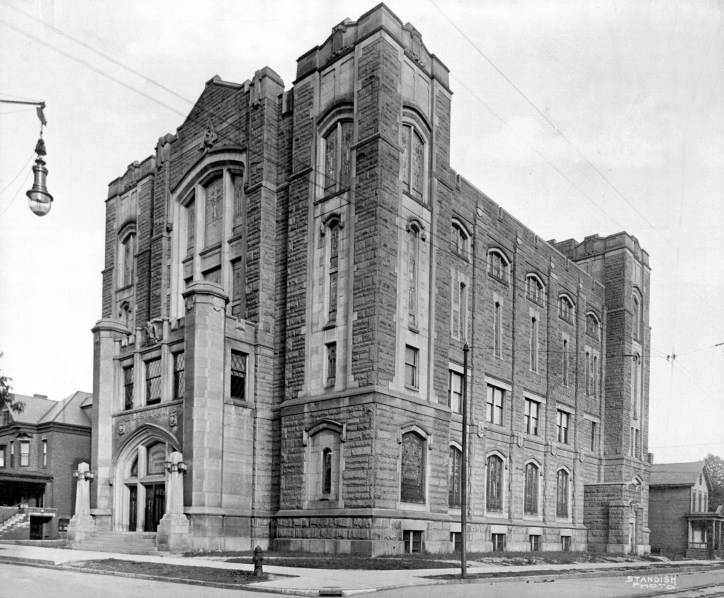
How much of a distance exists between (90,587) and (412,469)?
1632cm

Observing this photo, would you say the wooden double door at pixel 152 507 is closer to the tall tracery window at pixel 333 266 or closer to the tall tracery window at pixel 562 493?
the tall tracery window at pixel 333 266

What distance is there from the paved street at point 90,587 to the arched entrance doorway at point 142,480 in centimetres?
1230

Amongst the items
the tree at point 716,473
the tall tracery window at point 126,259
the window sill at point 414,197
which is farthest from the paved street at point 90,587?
the tree at point 716,473

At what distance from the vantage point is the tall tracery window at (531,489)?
144 ft

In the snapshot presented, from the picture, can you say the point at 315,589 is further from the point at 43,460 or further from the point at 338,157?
the point at 43,460

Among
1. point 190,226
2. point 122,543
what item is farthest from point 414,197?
point 122,543

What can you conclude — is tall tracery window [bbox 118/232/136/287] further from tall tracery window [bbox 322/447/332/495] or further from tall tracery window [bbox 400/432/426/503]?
tall tracery window [bbox 400/432/426/503]

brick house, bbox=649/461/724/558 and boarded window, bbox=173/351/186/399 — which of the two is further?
brick house, bbox=649/461/724/558

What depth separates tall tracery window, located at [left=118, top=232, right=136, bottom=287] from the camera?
45000 mm

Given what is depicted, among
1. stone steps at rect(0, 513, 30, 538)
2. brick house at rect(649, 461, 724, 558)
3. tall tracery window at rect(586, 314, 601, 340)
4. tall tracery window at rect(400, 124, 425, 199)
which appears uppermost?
tall tracery window at rect(400, 124, 425, 199)

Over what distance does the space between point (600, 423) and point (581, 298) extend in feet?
29.3

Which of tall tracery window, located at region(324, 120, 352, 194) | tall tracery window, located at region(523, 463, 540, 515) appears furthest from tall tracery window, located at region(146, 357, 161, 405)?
tall tracery window, located at region(523, 463, 540, 515)

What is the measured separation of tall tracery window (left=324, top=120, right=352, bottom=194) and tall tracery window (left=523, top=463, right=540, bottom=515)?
2101cm

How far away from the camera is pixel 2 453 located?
1981 inches
